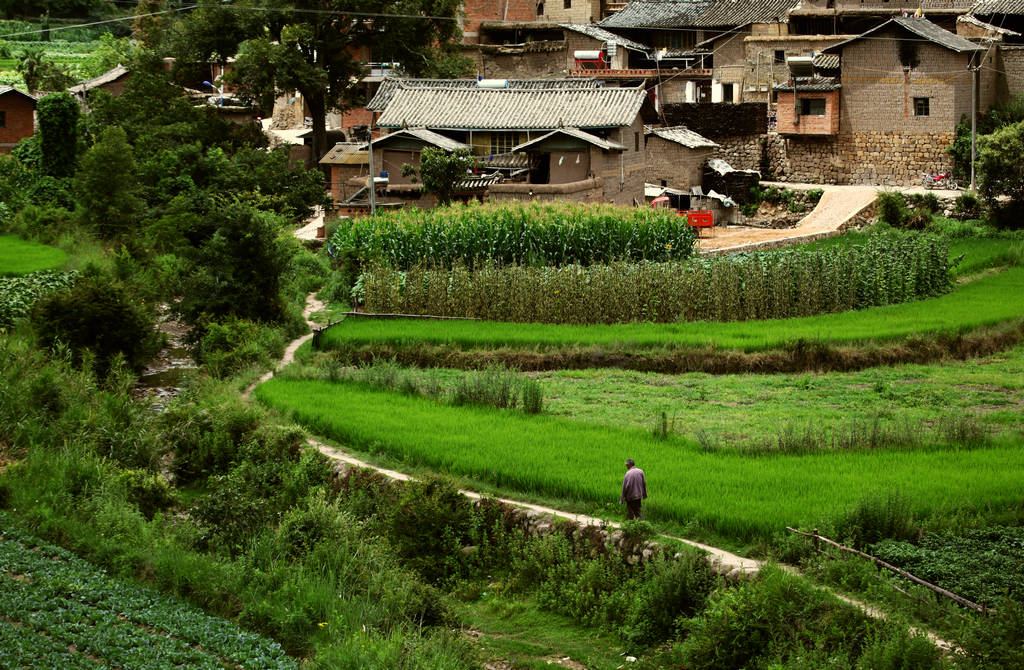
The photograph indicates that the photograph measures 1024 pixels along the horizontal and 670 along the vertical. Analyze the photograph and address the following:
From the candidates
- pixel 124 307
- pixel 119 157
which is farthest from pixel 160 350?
pixel 119 157

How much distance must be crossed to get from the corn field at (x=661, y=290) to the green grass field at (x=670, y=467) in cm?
693

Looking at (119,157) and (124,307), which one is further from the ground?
(119,157)

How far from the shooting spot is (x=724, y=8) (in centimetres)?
5872

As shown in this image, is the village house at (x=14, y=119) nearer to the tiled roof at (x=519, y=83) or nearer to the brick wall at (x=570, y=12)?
the tiled roof at (x=519, y=83)

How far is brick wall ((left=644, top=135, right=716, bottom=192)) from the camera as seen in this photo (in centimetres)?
4647

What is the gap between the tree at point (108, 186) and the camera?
34.8 m

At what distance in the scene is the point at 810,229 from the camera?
4106cm

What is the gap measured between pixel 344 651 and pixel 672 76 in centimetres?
4780

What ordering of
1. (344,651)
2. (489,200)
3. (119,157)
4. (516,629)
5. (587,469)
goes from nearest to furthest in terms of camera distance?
(344,651)
(516,629)
(587,469)
(119,157)
(489,200)

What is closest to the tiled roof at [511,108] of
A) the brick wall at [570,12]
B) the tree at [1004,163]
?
the tree at [1004,163]

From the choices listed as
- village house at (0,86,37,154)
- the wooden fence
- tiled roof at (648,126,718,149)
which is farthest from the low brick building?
the wooden fence

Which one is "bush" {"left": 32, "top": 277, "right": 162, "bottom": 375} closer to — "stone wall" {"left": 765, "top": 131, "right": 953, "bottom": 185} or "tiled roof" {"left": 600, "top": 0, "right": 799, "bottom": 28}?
"stone wall" {"left": 765, "top": 131, "right": 953, "bottom": 185}

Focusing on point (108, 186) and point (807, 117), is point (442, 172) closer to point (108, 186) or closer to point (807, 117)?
point (108, 186)

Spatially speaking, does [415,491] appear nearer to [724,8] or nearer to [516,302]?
[516,302]
